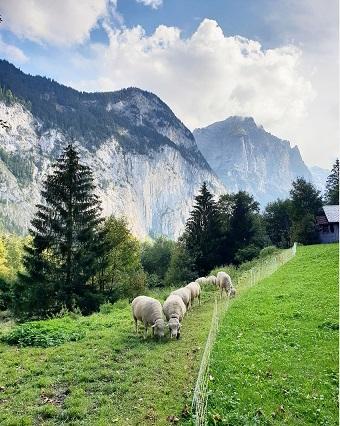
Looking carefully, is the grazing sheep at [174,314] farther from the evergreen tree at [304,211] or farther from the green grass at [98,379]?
the evergreen tree at [304,211]

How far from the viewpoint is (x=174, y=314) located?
18172 millimetres

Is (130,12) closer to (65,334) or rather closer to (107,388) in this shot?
(107,388)

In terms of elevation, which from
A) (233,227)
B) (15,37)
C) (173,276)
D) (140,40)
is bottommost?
(173,276)

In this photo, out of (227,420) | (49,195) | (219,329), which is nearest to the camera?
(227,420)

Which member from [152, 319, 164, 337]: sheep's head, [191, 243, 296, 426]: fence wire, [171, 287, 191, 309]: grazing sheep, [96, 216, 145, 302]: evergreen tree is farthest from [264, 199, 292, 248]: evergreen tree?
[152, 319, 164, 337]: sheep's head

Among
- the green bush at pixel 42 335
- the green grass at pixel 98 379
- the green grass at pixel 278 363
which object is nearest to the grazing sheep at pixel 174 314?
the green grass at pixel 98 379

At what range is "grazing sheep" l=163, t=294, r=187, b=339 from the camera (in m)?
17.1

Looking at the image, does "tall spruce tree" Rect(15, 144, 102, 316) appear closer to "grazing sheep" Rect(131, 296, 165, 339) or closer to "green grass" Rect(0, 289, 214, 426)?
"green grass" Rect(0, 289, 214, 426)

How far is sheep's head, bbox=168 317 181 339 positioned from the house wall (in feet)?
168

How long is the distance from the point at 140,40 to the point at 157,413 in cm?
1133

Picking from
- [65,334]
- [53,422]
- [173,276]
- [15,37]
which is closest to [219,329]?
[65,334]

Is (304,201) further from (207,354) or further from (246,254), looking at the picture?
(207,354)

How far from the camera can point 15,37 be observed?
1772 cm

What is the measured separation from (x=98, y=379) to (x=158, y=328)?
5086 mm
